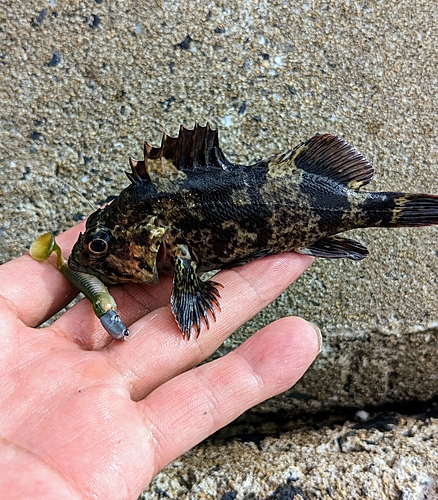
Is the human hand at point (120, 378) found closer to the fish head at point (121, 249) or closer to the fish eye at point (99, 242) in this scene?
the fish head at point (121, 249)

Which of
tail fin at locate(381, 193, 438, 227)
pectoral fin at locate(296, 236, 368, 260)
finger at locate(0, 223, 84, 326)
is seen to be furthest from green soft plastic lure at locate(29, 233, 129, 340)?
tail fin at locate(381, 193, 438, 227)

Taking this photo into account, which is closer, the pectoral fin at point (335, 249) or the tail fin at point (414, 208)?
the tail fin at point (414, 208)

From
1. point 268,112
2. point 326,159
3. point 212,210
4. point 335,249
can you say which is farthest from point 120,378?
point 268,112

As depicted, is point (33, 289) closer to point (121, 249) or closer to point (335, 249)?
point (121, 249)

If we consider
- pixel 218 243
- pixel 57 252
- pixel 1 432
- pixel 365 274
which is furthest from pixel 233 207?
pixel 1 432

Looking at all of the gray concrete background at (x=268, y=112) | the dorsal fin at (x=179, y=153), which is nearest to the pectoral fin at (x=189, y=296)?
the dorsal fin at (x=179, y=153)

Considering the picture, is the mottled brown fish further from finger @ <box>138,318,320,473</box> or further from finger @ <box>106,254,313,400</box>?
finger @ <box>138,318,320,473</box>
